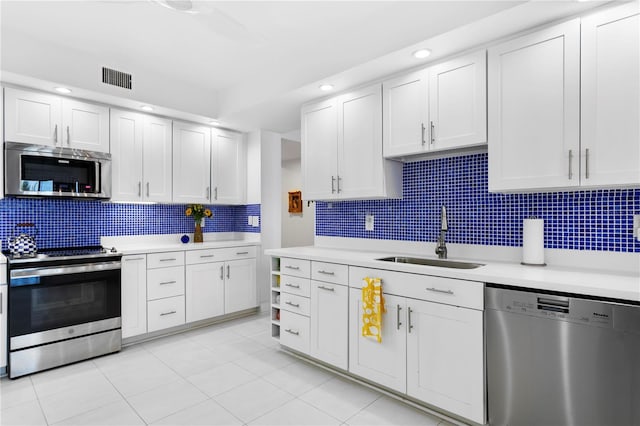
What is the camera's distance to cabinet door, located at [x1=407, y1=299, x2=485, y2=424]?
194 cm

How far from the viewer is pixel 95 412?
2207 millimetres

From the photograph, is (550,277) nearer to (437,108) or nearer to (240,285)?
(437,108)

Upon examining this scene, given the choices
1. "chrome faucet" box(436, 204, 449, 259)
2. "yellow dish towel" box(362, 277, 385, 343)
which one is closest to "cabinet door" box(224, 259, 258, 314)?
"yellow dish towel" box(362, 277, 385, 343)

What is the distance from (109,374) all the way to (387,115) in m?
2.99

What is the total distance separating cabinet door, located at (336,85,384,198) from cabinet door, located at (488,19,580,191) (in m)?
0.87

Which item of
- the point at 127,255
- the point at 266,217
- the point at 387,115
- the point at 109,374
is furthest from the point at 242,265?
the point at 387,115

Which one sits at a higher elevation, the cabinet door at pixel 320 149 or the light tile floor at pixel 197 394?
the cabinet door at pixel 320 149

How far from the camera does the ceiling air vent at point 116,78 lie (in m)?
3.18

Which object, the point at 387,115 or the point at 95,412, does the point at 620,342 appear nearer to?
the point at 387,115

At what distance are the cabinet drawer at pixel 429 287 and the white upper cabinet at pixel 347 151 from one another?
75cm

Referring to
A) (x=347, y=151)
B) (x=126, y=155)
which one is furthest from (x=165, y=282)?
(x=347, y=151)

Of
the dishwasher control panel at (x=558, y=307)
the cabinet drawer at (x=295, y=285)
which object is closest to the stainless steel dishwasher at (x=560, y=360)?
the dishwasher control panel at (x=558, y=307)

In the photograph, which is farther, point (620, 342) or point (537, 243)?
point (537, 243)

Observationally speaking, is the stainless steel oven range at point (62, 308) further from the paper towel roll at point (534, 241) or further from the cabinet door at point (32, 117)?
the paper towel roll at point (534, 241)
